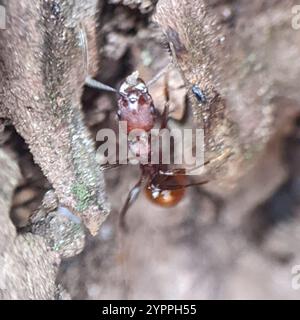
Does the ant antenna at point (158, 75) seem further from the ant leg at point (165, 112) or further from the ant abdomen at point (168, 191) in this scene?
the ant abdomen at point (168, 191)

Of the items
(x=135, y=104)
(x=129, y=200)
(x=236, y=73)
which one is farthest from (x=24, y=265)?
(x=236, y=73)

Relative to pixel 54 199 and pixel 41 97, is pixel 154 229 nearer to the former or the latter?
pixel 54 199

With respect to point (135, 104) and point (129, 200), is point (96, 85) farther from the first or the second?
point (129, 200)

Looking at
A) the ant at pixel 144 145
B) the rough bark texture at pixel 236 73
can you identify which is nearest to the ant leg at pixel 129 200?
the ant at pixel 144 145

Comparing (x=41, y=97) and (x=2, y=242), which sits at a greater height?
(x=41, y=97)

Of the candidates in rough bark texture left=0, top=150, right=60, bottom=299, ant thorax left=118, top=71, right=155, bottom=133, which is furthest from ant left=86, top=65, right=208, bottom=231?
rough bark texture left=0, top=150, right=60, bottom=299

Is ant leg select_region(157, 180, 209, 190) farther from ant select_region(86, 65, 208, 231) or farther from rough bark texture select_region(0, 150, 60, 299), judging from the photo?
rough bark texture select_region(0, 150, 60, 299)

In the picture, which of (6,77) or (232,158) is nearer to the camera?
(6,77)

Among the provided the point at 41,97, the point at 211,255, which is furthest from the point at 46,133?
the point at 211,255

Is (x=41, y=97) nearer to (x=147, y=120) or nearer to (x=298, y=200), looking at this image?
(x=147, y=120)
